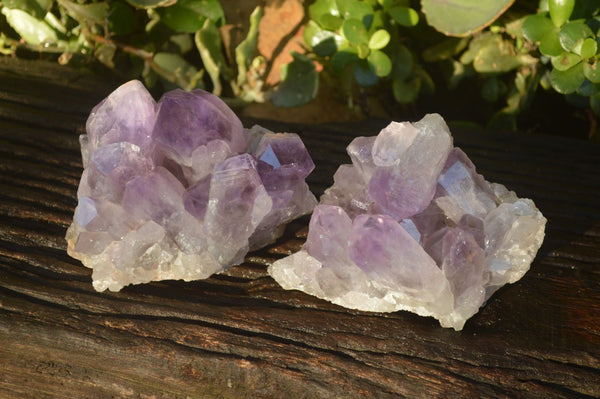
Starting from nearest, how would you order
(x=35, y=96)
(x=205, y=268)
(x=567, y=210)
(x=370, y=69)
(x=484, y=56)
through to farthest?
(x=205, y=268), (x=567, y=210), (x=35, y=96), (x=370, y=69), (x=484, y=56)

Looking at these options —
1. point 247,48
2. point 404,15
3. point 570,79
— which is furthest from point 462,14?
point 247,48

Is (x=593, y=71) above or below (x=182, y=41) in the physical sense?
above

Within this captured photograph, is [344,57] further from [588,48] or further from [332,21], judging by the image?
[588,48]

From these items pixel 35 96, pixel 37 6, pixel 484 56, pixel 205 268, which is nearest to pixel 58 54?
pixel 37 6

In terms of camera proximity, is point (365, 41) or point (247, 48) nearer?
A: point (365, 41)

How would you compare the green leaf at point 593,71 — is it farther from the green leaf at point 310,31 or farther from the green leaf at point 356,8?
the green leaf at point 310,31

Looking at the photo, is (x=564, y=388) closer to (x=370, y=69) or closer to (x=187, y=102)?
(x=187, y=102)

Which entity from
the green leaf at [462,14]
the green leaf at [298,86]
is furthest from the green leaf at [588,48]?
the green leaf at [298,86]
